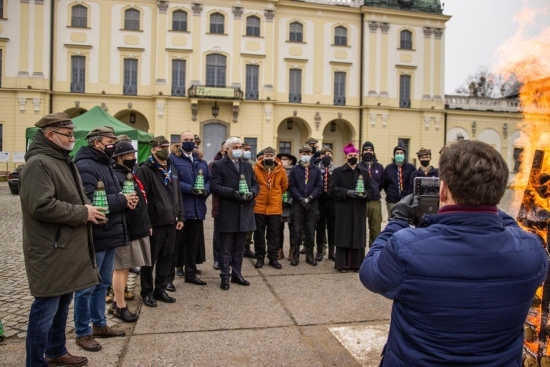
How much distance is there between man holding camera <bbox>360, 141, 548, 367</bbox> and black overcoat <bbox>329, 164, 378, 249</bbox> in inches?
212

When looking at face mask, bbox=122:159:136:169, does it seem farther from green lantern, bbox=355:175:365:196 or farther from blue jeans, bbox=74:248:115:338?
green lantern, bbox=355:175:365:196

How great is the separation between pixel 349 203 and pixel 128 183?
4.05 metres

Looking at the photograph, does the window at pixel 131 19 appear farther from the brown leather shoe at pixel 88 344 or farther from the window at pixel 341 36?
the brown leather shoe at pixel 88 344

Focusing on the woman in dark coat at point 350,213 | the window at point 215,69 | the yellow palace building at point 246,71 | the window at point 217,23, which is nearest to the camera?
the woman in dark coat at point 350,213

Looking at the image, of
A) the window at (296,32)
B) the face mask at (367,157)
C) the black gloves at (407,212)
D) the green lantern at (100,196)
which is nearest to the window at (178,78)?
the window at (296,32)

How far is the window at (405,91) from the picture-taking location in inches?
1331

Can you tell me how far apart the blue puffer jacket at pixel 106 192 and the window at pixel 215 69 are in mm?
27865

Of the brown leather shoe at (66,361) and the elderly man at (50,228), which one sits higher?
the elderly man at (50,228)

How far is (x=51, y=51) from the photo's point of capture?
29594 mm

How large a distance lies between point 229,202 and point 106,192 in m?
2.26

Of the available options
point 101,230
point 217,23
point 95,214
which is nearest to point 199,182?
point 101,230

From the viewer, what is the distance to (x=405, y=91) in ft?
111

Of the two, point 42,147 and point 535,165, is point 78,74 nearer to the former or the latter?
point 42,147

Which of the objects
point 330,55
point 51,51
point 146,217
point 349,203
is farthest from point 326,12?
point 146,217
